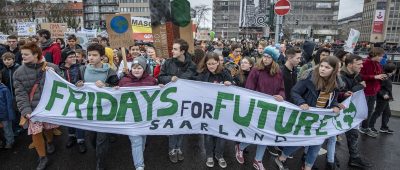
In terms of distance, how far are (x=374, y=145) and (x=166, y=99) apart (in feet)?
13.5

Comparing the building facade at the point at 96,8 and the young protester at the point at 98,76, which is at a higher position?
the building facade at the point at 96,8

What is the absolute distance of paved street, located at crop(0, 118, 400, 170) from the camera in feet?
13.3

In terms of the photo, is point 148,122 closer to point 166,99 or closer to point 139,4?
point 166,99

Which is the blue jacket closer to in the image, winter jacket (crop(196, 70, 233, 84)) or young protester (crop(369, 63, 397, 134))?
winter jacket (crop(196, 70, 233, 84))

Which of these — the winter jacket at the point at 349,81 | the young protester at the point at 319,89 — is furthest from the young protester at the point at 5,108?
the winter jacket at the point at 349,81

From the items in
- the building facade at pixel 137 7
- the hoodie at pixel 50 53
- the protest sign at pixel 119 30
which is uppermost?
the building facade at pixel 137 7

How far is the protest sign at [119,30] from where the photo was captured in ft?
14.7

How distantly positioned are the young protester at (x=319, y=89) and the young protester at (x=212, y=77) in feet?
3.28

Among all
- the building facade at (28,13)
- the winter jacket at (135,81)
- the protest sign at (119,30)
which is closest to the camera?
the winter jacket at (135,81)

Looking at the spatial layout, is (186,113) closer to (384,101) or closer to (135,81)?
(135,81)

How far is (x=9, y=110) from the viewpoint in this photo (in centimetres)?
436

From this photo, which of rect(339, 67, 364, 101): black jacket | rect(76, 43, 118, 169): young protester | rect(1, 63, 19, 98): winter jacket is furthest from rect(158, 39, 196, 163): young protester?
rect(1, 63, 19, 98): winter jacket

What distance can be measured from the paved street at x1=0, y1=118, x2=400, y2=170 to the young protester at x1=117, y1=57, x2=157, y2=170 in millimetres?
436

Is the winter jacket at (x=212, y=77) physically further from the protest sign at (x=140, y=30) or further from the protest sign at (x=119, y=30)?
the protest sign at (x=140, y=30)
